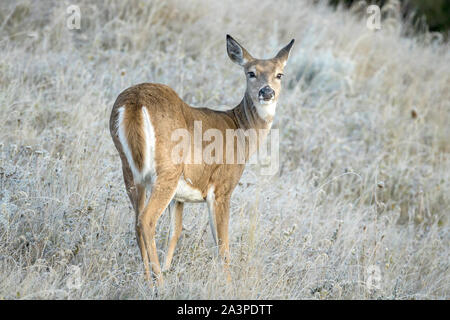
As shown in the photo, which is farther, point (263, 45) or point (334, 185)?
point (263, 45)

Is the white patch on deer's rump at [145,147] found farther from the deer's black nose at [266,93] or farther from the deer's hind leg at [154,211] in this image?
the deer's black nose at [266,93]

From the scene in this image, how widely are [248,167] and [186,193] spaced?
2.53 meters

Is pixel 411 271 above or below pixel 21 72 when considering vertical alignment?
below

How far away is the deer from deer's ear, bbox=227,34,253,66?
53 centimetres

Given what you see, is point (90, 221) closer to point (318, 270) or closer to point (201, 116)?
point (201, 116)

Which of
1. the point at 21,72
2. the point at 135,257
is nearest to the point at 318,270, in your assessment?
the point at 135,257

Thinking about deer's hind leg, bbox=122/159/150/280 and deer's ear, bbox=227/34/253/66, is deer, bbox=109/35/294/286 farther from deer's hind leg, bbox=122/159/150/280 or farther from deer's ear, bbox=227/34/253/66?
deer's ear, bbox=227/34/253/66

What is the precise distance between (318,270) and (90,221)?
1967 millimetres

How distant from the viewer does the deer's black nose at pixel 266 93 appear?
16.1 feet

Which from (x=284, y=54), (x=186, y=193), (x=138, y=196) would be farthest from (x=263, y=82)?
(x=138, y=196)

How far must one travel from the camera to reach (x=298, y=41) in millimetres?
10422

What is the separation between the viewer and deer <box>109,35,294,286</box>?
3.98 m
